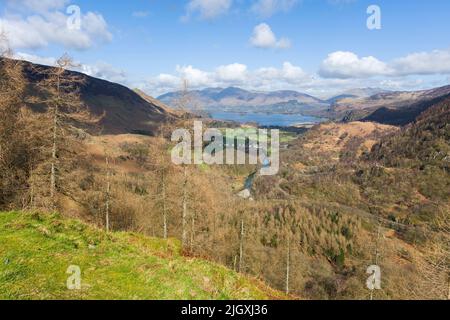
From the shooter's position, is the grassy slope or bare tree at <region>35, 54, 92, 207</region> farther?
bare tree at <region>35, 54, 92, 207</region>

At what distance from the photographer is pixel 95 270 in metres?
13.2

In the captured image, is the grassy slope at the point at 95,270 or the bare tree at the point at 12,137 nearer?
→ the grassy slope at the point at 95,270

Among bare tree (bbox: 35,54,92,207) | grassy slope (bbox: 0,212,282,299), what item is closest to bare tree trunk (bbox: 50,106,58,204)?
bare tree (bbox: 35,54,92,207)

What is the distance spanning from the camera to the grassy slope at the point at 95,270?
1144cm

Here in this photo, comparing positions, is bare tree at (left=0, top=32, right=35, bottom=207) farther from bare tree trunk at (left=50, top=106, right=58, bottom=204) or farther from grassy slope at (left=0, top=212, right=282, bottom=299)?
grassy slope at (left=0, top=212, right=282, bottom=299)

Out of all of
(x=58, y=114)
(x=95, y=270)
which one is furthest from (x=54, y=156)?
(x=95, y=270)

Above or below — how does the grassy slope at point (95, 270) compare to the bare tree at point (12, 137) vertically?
below

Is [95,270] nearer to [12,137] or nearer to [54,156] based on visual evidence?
[54,156]

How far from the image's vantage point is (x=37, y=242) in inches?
584

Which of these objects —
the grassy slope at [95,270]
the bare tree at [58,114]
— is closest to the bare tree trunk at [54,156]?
the bare tree at [58,114]

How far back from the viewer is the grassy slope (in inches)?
450

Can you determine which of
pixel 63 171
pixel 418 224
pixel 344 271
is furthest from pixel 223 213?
pixel 418 224

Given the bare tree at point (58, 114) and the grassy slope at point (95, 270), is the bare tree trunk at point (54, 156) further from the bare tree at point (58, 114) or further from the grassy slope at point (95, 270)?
the grassy slope at point (95, 270)
